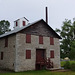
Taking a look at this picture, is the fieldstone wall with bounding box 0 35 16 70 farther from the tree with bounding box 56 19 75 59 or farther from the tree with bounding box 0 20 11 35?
the tree with bounding box 0 20 11 35

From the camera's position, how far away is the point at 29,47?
19.7 m

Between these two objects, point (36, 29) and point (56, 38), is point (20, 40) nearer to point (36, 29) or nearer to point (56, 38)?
point (36, 29)

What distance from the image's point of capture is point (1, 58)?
22469 millimetres

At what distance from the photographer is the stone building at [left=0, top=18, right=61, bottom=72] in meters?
18.7

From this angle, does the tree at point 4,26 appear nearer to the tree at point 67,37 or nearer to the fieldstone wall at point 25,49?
the tree at point 67,37

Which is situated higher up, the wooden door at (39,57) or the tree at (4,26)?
the tree at (4,26)

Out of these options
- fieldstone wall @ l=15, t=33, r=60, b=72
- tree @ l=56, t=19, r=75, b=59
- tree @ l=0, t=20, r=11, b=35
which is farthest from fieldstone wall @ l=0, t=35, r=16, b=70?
tree @ l=0, t=20, r=11, b=35

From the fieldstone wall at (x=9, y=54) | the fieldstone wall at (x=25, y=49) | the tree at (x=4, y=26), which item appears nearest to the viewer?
the fieldstone wall at (x=25, y=49)

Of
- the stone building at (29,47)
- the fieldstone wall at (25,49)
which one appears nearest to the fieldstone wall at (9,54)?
the stone building at (29,47)

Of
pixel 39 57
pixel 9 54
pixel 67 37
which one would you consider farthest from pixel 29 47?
pixel 67 37

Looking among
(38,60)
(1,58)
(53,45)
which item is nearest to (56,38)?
(53,45)

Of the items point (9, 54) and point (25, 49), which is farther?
point (9, 54)

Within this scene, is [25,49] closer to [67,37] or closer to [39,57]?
[39,57]

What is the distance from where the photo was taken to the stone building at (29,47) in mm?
18703
